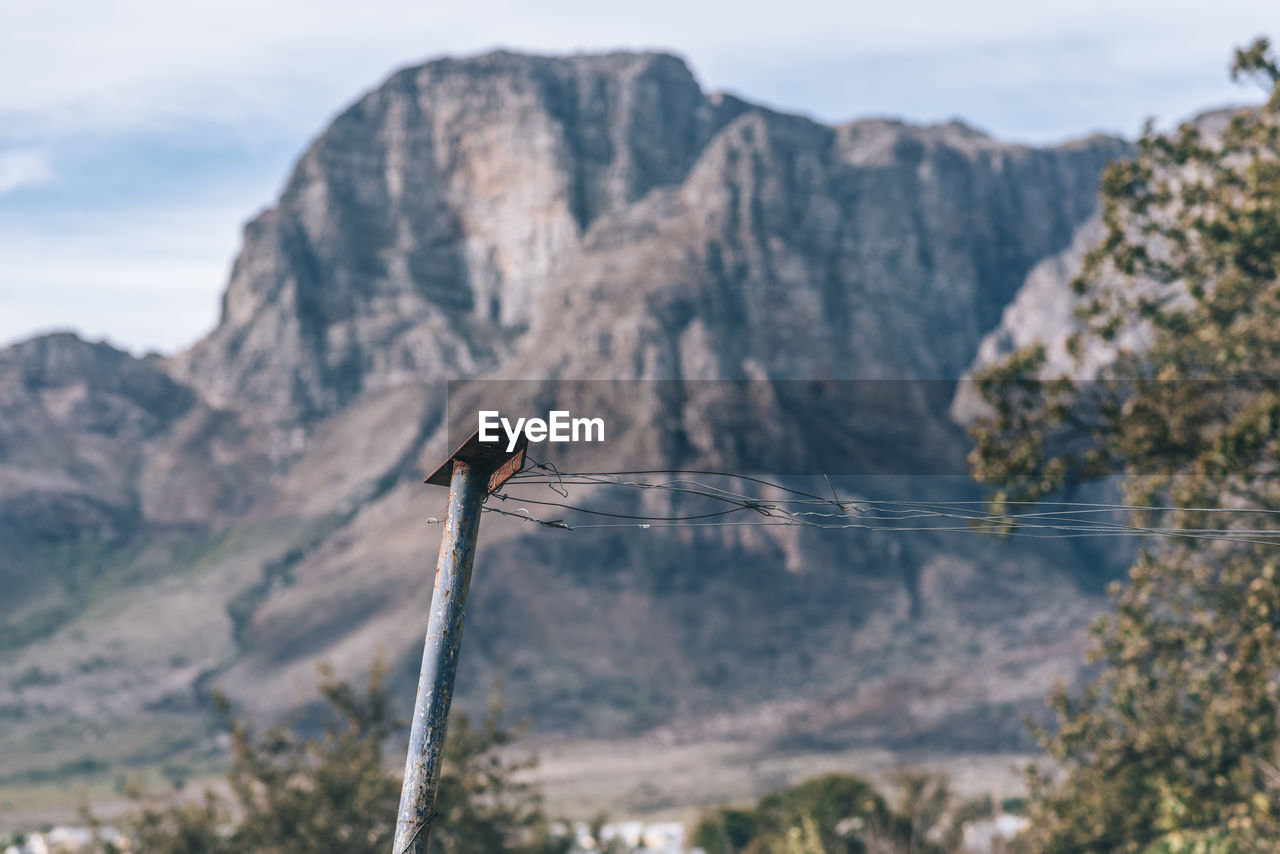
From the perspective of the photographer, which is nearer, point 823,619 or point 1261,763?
point 1261,763

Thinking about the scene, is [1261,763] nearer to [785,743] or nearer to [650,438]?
[785,743]

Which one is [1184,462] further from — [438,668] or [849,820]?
[849,820]

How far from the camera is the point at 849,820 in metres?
66.0

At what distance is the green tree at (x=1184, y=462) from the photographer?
75.1ft

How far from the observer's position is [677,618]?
17688cm

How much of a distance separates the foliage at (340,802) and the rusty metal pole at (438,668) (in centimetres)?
2366

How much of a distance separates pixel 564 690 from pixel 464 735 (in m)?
126

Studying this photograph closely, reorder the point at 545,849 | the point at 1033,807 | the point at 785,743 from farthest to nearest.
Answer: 1. the point at 785,743
2. the point at 545,849
3. the point at 1033,807

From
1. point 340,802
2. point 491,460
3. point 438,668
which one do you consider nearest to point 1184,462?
point 491,460

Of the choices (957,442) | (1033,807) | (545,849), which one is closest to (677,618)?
(957,442)

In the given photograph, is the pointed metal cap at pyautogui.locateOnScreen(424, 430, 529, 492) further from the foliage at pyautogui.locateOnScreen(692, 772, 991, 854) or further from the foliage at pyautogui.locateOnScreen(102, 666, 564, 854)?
the foliage at pyautogui.locateOnScreen(692, 772, 991, 854)

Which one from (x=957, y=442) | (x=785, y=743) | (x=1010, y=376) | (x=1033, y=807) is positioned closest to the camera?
(x=1010, y=376)

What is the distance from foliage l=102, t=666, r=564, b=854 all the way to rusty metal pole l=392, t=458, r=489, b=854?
77.6 ft

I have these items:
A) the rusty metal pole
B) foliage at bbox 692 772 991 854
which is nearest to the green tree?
the rusty metal pole
